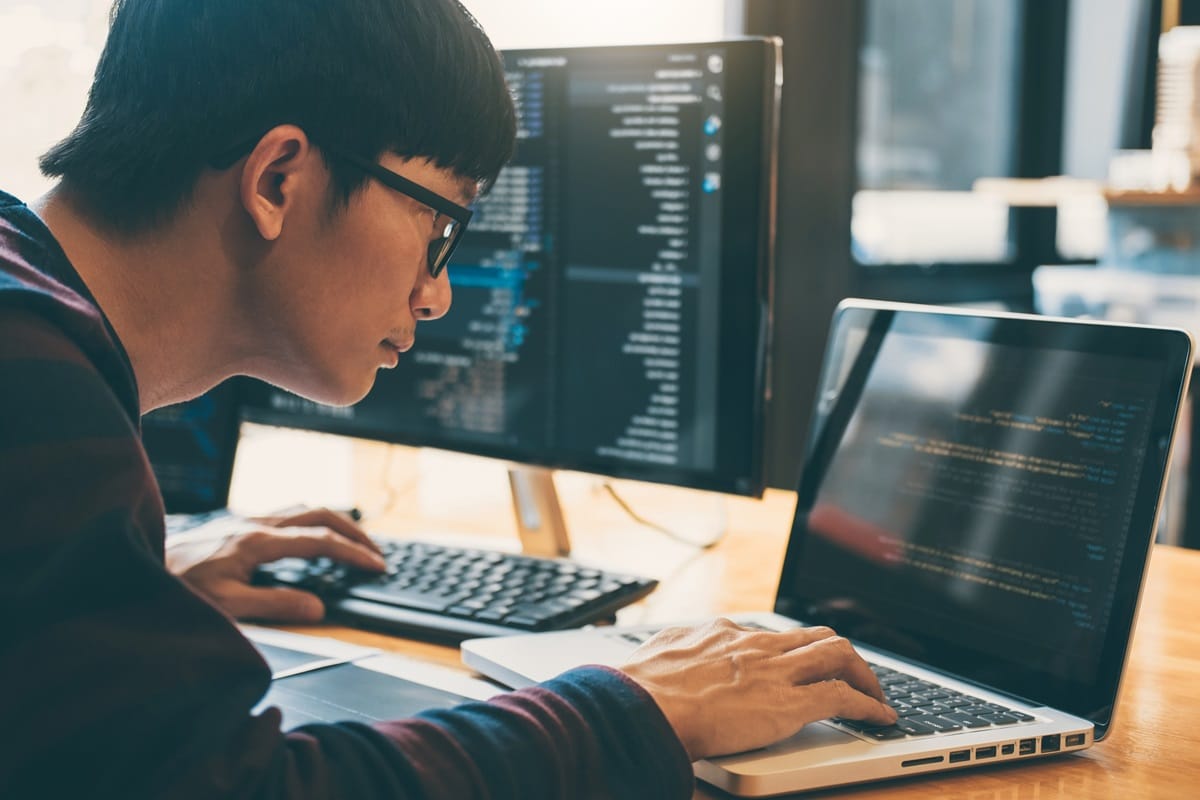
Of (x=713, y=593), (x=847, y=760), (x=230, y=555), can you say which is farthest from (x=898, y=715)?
(x=230, y=555)

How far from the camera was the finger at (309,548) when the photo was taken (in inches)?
45.5

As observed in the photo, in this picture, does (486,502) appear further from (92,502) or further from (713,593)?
(92,502)

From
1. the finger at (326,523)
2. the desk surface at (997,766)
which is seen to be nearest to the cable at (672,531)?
the desk surface at (997,766)

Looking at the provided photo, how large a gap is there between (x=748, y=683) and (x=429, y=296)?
1.17 ft

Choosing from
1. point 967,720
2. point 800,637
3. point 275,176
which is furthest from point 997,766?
point 275,176

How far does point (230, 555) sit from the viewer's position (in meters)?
1.14

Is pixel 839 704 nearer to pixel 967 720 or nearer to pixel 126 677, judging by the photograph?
pixel 967 720

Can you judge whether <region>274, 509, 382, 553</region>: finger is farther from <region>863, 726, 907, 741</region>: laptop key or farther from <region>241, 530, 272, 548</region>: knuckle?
<region>863, 726, 907, 741</region>: laptop key

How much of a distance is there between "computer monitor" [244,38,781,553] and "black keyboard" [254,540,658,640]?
12cm

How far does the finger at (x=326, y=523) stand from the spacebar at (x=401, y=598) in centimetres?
9

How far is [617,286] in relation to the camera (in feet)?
3.94

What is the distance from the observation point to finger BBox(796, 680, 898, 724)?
78cm

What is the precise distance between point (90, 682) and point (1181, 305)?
292 centimetres

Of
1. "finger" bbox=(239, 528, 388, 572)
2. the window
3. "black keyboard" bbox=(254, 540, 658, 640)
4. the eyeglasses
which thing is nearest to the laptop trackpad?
"black keyboard" bbox=(254, 540, 658, 640)
